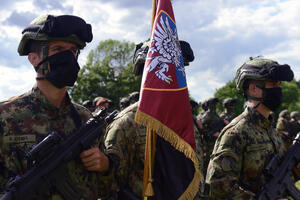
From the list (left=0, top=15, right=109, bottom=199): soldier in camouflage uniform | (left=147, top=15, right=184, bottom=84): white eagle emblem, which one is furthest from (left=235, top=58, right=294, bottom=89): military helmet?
(left=0, top=15, right=109, bottom=199): soldier in camouflage uniform

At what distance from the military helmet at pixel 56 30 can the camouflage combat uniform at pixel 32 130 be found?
1.48 ft

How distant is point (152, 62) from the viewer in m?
4.26

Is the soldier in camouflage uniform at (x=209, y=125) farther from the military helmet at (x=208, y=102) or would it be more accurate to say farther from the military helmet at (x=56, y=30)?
the military helmet at (x=56, y=30)

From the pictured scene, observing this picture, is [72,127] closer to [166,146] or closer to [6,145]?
[6,145]

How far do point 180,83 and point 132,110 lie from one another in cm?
68

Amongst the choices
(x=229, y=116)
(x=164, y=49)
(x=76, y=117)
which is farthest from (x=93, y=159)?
(x=229, y=116)

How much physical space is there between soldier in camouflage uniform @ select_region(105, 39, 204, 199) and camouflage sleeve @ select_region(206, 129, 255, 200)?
0.94m

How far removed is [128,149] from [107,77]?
134 feet

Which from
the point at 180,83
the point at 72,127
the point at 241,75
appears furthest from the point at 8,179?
the point at 241,75

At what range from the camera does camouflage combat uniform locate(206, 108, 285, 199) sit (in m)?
4.47

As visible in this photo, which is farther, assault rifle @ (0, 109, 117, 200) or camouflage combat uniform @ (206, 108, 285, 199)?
camouflage combat uniform @ (206, 108, 285, 199)

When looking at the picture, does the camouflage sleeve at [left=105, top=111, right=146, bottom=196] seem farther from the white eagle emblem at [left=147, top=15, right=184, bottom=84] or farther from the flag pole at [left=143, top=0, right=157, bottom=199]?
the white eagle emblem at [left=147, top=15, right=184, bottom=84]

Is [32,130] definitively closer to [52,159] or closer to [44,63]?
[52,159]

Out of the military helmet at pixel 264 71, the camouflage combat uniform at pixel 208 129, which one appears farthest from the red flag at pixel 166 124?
the camouflage combat uniform at pixel 208 129
